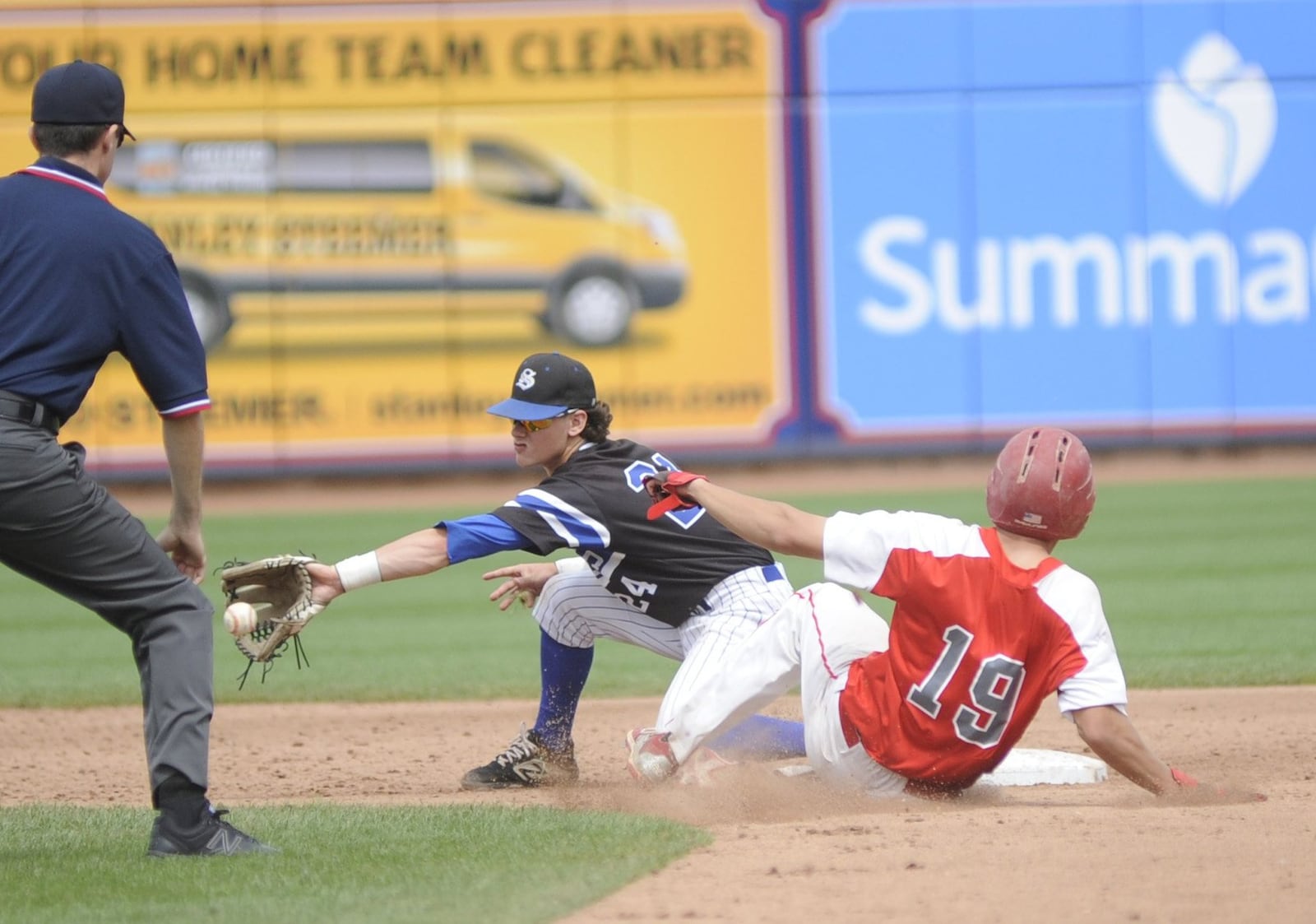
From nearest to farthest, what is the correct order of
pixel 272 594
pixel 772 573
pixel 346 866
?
pixel 346 866 → pixel 272 594 → pixel 772 573

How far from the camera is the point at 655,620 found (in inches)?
198

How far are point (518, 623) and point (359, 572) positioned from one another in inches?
187

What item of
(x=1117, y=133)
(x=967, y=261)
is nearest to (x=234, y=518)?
(x=967, y=261)

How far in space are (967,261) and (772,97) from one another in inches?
95.5

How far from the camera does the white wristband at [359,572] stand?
14.0 feet

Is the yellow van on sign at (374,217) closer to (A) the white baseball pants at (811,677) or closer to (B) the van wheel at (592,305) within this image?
(B) the van wheel at (592,305)

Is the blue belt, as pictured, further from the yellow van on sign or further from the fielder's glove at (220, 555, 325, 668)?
the yellow van on sign

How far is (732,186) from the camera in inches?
623

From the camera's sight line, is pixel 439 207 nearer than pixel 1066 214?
Yes

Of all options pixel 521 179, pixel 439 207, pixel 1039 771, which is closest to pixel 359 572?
pixel 1039 771

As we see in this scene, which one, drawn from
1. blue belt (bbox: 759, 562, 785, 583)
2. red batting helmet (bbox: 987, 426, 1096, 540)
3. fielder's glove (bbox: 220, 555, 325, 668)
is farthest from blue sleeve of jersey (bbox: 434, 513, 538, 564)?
red batting helmet (bbox: 987, 426, 1096, 540)

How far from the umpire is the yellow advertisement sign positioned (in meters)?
11.5

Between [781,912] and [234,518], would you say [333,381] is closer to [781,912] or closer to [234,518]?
[234,518]

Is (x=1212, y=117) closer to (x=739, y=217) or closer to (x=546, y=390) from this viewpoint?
(x=739, y=217)
